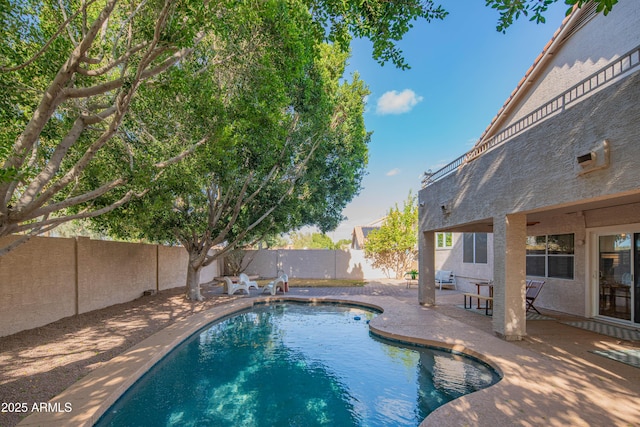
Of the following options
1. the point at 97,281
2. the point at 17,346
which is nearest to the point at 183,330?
the point at 17,346

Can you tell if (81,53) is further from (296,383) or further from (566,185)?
(566,185)

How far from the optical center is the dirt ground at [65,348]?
15.6 ft

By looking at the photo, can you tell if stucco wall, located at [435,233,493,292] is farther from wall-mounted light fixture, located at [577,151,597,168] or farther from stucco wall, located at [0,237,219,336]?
stucco wall, located at [0,237,219,336]

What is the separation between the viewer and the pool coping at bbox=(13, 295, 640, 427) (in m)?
4.01

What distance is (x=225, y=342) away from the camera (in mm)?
8578

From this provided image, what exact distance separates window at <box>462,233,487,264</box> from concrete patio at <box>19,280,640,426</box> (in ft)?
17.9

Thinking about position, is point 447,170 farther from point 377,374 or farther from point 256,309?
point 256,309

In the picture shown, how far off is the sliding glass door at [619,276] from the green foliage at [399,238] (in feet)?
42.1

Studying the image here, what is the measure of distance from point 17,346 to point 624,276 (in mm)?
13850

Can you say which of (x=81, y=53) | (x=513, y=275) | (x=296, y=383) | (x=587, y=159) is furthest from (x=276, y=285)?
(x=587, y=159)

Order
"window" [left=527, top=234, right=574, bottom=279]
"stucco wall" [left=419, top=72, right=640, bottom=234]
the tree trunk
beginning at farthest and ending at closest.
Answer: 1. the tree trunk
2. "window" [left=527, top=234, right=574, bottom=279]
3. "stucco wall" [left=419, top=72, right=640, bottom=234]

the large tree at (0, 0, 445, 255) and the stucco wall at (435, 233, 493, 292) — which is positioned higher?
the large tree at (0, 0, 445, 255)

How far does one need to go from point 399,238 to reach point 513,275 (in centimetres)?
1460

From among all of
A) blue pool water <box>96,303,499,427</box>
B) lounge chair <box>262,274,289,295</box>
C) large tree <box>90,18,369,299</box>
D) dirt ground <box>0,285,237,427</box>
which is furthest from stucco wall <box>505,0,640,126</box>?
dirt ground <box>0,285,237,427</box>
